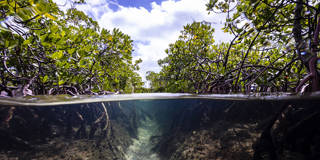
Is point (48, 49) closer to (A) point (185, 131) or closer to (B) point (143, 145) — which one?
(A) point (185, 131)

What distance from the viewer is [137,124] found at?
6105 millimetres

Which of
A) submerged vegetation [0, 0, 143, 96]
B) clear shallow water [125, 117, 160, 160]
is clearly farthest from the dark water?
submerged vegetation [0, 0, 143, 96]

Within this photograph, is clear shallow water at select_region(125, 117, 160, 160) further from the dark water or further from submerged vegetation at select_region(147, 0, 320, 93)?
submerged vegetation at select_region(147, 0, 320, 93)

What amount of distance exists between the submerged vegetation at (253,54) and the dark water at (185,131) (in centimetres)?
53

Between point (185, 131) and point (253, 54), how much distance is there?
3664 millimetres

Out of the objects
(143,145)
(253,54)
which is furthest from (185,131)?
(253,54)

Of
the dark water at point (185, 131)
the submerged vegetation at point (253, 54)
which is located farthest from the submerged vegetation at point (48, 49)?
the submerged vegetation at point (253, 54)

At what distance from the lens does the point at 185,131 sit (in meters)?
3.82

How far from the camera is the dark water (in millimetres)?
1836

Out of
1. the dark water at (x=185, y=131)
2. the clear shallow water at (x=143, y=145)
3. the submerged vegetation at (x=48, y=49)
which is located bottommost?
the clear shallow water at (x=143, y=145)

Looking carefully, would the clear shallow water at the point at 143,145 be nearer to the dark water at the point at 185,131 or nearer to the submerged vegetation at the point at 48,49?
the dark water at the point at 185,131

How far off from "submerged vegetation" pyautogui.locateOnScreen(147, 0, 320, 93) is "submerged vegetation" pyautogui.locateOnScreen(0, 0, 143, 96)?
8.22 ft

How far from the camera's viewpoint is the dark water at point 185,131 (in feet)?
6.02

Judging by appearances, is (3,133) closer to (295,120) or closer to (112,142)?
(112,142)
